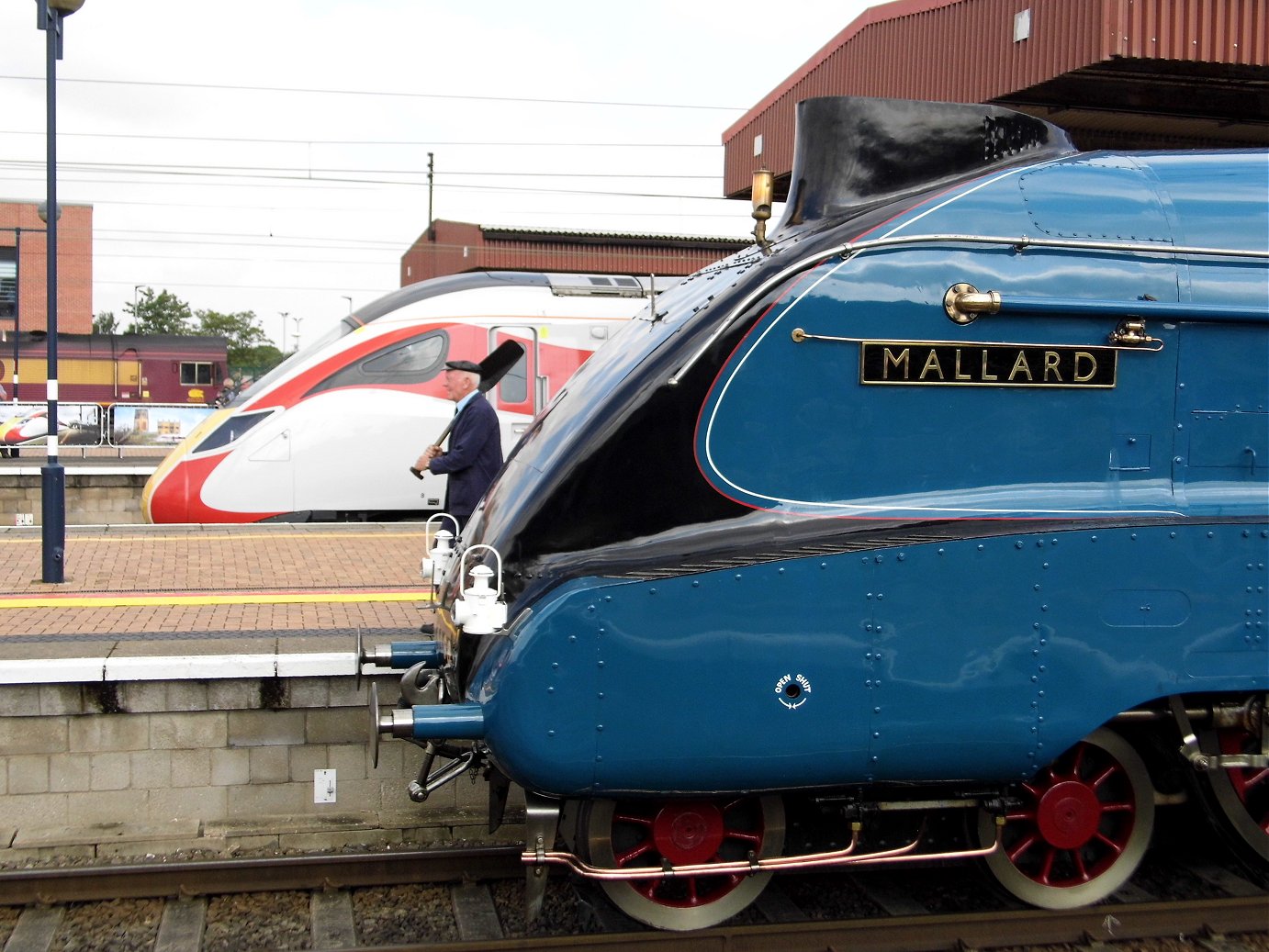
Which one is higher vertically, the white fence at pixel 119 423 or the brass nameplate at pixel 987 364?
the brass nameplate at pixel 987 364

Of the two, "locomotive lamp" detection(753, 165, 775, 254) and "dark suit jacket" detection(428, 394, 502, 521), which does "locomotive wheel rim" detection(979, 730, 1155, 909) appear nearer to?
"locomotive lamp" detection(753, 165, 775, 254)

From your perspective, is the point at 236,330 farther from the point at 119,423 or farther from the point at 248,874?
the point at 248,874

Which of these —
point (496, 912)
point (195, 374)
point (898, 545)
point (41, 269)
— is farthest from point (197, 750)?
point (41, 269)

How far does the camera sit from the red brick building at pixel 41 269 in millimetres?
48469

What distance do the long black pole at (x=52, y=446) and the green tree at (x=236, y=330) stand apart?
6552 centimetres

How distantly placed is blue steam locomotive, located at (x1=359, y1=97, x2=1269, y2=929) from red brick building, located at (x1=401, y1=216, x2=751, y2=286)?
17.5 m

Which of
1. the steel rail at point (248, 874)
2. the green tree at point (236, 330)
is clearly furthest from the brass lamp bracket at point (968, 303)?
the green tree at point (236, 330)

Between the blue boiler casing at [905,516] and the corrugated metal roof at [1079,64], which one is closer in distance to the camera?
the blue boiler casing at [905,516]

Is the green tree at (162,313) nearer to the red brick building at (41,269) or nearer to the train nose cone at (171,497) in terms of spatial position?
the red brick building at (41,269)

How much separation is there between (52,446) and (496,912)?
19.9 feet

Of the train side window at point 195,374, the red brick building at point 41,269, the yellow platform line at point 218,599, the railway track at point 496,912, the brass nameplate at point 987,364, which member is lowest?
the railway track at point 496,912

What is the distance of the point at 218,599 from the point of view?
27.1 ft

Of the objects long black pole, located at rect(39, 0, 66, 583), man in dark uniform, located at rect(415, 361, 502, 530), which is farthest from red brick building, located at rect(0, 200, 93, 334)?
man in dark uniform, located at rect(415, 361, 502, 530)

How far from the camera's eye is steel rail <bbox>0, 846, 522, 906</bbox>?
5465 millimetres
